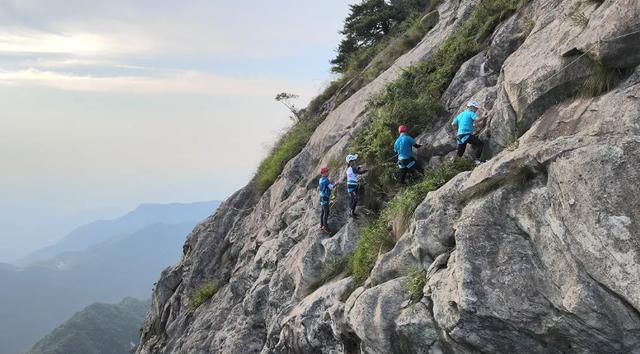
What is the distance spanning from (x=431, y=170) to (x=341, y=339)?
18.4 feet

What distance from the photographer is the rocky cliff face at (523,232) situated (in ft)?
26.8

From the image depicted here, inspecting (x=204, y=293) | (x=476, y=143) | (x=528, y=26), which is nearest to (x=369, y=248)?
(x=476, y=143)

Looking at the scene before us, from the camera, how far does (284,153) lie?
2958cm

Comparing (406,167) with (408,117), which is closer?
(406,167)

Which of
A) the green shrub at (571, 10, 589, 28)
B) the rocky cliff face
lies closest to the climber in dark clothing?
the rocky cliff face

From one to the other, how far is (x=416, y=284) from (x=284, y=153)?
19207 millimetres

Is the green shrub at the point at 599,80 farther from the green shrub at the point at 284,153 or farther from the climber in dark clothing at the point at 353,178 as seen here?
the green shrub at the point at 284,153

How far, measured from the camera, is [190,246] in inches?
1288

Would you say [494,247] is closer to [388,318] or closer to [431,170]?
[388,318]

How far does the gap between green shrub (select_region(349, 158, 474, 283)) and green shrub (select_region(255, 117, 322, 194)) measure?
14359 mm

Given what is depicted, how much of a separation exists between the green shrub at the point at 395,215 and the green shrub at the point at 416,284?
7.05 feet

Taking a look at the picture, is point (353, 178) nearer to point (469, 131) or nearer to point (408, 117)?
point (408, 117)

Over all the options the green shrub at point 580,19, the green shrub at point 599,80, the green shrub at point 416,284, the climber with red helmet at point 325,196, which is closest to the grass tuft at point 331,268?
the climber with red helmet at point 325,196

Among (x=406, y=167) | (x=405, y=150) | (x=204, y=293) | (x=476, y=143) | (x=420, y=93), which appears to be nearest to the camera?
(x=476, y=143)
